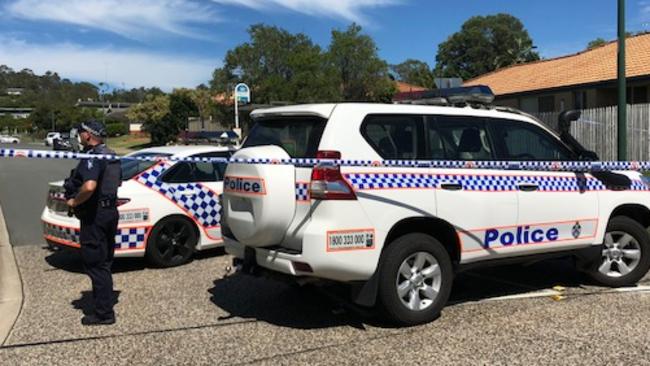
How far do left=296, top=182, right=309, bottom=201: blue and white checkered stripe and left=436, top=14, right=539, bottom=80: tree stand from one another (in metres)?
71.6

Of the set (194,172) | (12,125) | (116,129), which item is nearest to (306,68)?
(194,172)

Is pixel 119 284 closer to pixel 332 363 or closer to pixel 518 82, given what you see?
pixel 332 363

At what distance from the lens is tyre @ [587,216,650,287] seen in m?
6.29

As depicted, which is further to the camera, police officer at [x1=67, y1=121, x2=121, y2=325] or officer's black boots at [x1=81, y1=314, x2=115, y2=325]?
officer's black boots at [x1=81, y1=314, x2=115, y2=325]

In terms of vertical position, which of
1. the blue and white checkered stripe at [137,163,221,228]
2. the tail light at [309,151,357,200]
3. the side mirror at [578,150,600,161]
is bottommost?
the blue and white checkered stripe at [137,163,221,228]

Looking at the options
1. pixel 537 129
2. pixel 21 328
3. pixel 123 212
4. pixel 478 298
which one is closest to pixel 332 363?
pixel 478 298

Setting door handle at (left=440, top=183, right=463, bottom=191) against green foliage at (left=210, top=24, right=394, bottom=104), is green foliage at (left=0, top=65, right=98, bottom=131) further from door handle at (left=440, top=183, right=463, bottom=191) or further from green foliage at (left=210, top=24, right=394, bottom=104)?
door handle at (left=440, top=183, right=463, bottom=191)

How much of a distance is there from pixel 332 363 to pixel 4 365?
92.5 inches

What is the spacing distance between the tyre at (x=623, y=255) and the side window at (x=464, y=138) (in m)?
1.75

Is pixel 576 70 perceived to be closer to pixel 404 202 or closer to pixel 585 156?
pixel 585 156

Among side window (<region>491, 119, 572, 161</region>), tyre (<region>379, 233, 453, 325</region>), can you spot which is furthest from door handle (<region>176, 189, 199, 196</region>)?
side window (<region>491, 119, 572, 161</region>)

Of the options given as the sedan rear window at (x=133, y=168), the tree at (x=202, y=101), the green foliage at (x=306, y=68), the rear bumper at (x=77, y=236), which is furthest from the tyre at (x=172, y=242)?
the tree at (x=202, y=101)

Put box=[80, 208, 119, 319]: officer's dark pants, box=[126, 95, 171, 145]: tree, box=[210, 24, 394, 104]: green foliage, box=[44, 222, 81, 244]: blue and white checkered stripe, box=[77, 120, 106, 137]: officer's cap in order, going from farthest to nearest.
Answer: box=[126, 95, 171, 145]: tree < box=[210, 24, 394, 104]: green foliage < box=[44, 222, 81, 244]: blue and white checkered stripe < box=[77, 120, 106, 137]: officer's cap < box=[80, 208, 119, 319]: officer's dark pants

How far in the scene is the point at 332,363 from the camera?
14.3ft
